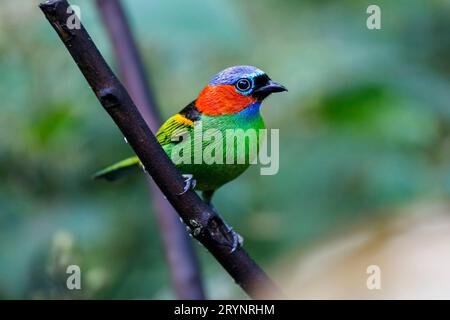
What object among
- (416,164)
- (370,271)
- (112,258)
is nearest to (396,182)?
(416,164)

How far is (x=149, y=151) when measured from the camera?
1.96 m

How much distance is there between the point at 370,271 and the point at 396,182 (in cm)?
108

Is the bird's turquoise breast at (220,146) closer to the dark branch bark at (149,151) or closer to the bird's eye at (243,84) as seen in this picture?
the bird's eye at (243,84)

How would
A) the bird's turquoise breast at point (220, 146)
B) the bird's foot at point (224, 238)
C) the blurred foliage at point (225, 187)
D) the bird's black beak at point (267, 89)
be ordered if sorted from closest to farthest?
1. the bird's foot at point (224, 238)
2. the bird's turquoise breast at point (220, 146)
3. the bird's black beak at point (267, 89)
4. the blurred foliage at point (225, 187)

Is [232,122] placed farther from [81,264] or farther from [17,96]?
[17,96]

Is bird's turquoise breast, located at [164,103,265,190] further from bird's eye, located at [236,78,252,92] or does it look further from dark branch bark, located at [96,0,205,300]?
dark branch bark, located at [96,0,205,300]

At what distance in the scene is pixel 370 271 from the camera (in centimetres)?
293

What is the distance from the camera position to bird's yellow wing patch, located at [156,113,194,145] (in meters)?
2.90

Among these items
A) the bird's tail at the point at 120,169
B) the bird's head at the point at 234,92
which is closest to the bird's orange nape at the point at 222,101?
the bird's head at the point at 234,92

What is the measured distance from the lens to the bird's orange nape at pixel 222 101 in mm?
3006

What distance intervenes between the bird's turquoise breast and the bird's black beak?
51 millimetres

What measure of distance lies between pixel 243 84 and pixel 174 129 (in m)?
0.36

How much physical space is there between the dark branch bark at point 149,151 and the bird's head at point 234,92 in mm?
852

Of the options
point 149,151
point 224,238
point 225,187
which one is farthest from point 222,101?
point 149,151
